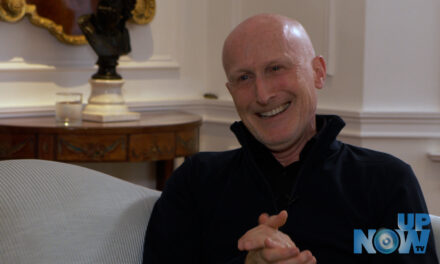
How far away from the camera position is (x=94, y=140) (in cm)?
295

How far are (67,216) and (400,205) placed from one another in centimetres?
75

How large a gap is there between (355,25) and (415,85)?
1.37 feet

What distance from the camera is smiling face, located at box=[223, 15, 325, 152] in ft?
5.66

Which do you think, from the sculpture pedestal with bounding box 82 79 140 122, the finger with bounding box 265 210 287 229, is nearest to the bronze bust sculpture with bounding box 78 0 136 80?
the sculpture pedestal with bounding box 82 79 140 122

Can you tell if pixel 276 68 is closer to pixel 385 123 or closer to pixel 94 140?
pixel 94 140

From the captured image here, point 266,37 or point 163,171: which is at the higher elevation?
point 266,37

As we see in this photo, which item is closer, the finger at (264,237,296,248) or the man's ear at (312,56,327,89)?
the finger at (264,237,296,248)

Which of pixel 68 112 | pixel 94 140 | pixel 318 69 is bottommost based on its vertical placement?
pixel 94 140

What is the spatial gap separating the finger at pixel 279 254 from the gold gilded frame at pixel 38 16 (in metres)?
2.34

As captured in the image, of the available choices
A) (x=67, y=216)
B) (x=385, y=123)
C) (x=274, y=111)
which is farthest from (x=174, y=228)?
(x=385, y=123)

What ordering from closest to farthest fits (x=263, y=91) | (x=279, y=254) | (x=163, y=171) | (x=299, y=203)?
(x=279, y=254)
(x=299, y=203)
(x=263, y=91)
(x=163, y=171)

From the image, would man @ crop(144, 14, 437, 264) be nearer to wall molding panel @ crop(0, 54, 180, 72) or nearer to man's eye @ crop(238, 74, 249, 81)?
man's eye @ crop(238, 74, 249, 81)

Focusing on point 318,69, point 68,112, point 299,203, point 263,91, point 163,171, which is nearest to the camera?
point 299,203

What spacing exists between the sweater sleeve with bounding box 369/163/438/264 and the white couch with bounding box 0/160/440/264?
0.06m
